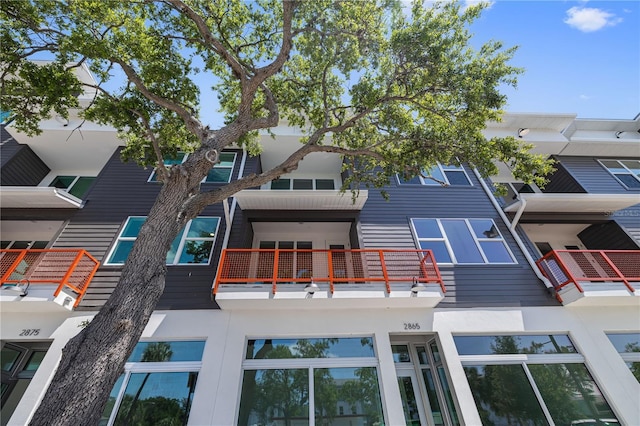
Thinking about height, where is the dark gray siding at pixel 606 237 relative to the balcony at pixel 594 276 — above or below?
above

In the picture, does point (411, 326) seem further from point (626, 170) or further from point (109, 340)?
point (626, 170)

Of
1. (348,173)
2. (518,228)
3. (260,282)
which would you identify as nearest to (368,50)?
(348,173)

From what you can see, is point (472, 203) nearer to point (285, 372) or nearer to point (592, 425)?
point (592, 425)

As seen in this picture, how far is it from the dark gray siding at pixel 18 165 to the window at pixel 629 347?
1699 centimetres

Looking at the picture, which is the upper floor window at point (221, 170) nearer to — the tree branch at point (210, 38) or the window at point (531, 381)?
the tree branch at point (210, 38)

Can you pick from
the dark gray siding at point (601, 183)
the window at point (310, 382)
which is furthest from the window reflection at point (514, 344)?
the dark gray siding at point (601, 183)

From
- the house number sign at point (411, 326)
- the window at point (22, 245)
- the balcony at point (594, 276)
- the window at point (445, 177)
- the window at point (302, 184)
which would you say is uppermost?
the window at point (302, 184)

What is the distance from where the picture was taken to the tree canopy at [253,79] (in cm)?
502

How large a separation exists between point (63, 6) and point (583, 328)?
13.0 meters

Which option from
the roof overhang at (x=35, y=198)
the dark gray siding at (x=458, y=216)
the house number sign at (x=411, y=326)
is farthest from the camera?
the roof overhang at (x=35, y=198)

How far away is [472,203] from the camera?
842 centimetres

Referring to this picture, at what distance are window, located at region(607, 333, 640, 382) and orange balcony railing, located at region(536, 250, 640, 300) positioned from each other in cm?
121

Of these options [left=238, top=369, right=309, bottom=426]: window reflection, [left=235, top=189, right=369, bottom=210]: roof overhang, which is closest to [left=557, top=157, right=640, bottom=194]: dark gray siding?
[left=235, top=189, right=369, bottom=210]: roof overhang

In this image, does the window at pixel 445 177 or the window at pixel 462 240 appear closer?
the window at pixel 462 240
